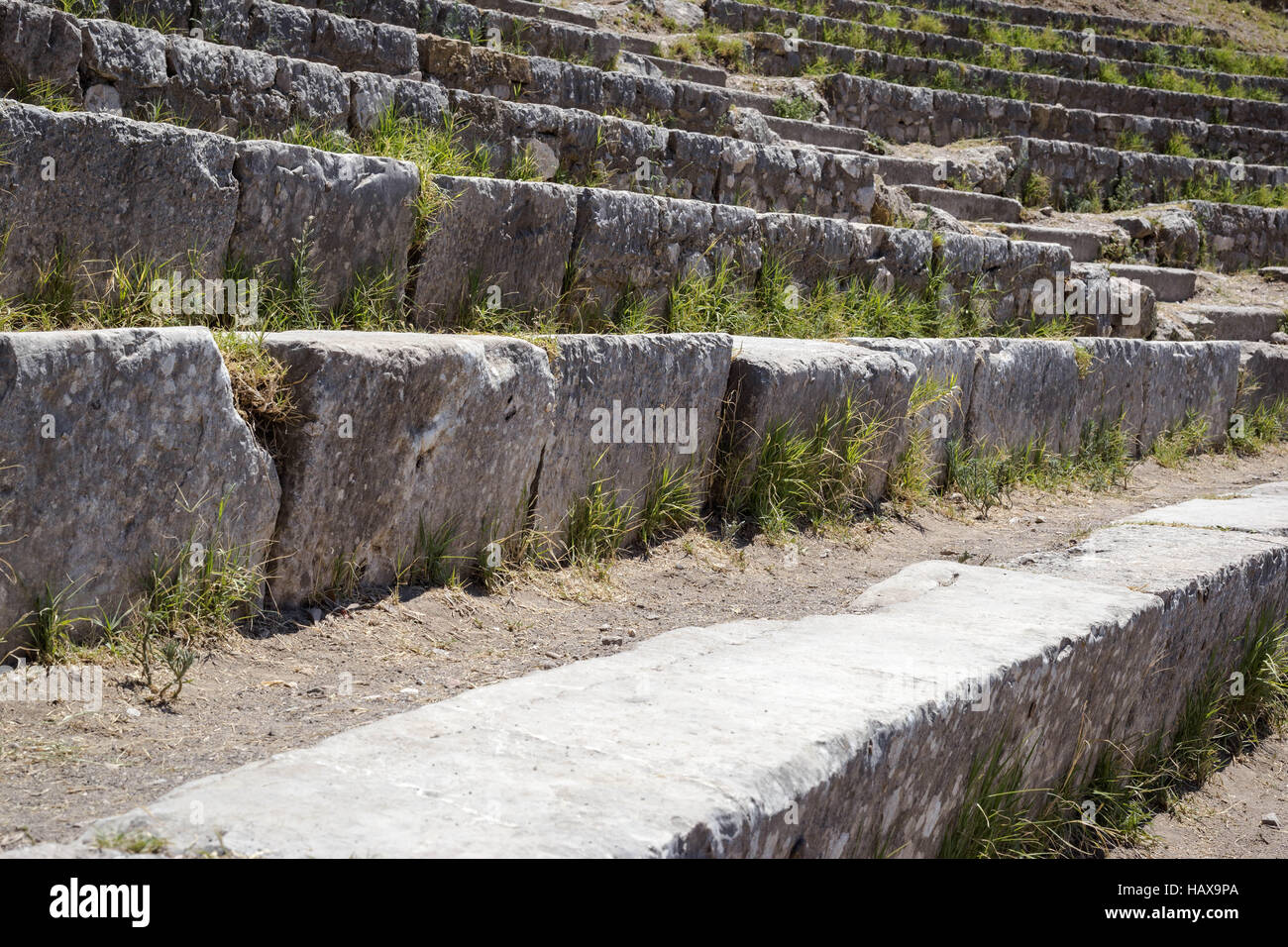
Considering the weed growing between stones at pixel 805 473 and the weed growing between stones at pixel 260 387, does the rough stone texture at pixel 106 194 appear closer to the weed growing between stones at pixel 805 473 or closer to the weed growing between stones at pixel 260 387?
the weed growing between stones at pixel 260 387

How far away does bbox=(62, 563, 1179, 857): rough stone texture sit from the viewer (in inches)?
67.3

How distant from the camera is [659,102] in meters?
7.41

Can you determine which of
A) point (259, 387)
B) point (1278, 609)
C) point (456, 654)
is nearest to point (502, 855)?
point (456, 654)

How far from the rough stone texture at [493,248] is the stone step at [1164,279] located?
720cm

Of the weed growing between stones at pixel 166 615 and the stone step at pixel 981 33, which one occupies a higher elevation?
the stone step at pixel 981 33

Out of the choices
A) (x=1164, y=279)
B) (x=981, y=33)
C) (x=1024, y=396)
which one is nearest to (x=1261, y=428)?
(x=1164, y=279)

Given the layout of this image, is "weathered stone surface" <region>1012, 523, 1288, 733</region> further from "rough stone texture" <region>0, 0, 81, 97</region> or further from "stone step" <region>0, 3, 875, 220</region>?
"rough stone texture" <region>0, 0, 81, 97</region>

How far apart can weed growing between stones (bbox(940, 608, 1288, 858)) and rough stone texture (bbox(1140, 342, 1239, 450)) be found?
141 inches

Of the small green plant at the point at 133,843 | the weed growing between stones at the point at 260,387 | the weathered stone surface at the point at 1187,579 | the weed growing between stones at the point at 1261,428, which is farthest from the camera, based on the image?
the weed growing between stones at the point at 1261,428

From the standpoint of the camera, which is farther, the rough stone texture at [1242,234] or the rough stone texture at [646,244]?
the rough stone texture at [1242,234]

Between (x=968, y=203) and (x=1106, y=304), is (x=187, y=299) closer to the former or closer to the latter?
(x=1106, y=304)

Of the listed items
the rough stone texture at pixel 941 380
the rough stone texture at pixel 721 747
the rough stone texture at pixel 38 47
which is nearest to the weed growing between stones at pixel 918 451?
the rough stone texture at pixel 941 380

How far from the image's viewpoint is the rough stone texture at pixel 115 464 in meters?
2.53

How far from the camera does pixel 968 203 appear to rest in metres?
10.5
